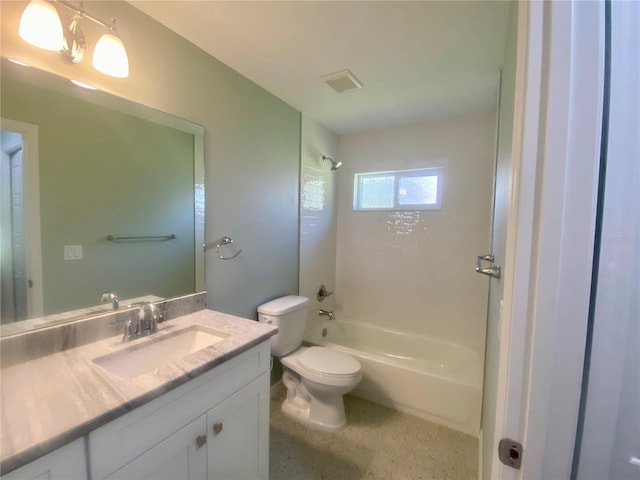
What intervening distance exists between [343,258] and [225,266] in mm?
1534

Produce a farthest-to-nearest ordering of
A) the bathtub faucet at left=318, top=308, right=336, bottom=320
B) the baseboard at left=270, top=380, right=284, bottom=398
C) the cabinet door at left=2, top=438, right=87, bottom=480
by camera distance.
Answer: the bathtub faucet at left=318, top=308, right=336, bottom=320, the baseboard at left=270, top=380, right=284, bottom=398, the cabinet door at left=2, top=438, right=87, bottom=480

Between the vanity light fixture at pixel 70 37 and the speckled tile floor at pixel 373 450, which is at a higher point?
the vanity light fixture at pixel 70 37

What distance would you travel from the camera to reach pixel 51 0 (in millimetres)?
982

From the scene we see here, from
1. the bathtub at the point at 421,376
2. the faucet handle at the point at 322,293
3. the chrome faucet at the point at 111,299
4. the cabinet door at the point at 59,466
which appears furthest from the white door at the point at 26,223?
the faucet handle at the point at 322,293

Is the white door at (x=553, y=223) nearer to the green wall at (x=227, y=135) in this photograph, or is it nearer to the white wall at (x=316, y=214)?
the green wall at (x=227, y=135)

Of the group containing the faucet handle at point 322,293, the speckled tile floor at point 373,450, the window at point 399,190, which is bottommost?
the speckled tile floor at point 373,450

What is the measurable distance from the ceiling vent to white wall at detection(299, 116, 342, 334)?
0.57 meters

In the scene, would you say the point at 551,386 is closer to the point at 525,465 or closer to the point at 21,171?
the point at 525,465

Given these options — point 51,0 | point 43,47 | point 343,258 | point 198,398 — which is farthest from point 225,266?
point 343,258

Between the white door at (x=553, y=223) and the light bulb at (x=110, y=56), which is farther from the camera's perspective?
the light bulb at (x=110, y=56)

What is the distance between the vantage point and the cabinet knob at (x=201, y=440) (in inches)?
37.9

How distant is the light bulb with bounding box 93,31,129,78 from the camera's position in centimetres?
108

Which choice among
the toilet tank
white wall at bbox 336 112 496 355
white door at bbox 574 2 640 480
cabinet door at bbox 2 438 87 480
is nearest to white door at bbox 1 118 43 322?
cabinet door at bbox 2 438 87 480

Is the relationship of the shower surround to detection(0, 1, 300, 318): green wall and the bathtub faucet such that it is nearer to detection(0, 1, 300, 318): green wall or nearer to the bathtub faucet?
the bathtub faucet
